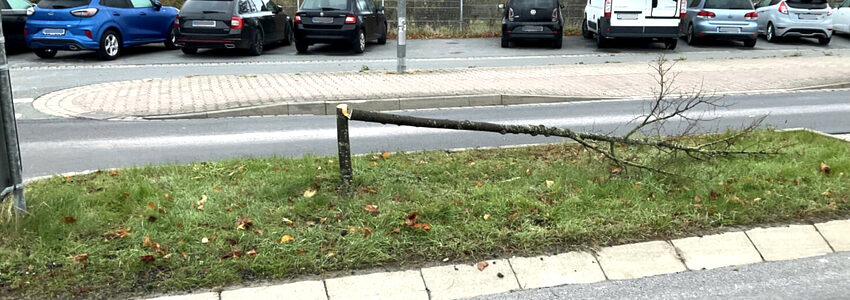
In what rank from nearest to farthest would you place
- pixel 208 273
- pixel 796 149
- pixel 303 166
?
pixel 208 273 → pixel 303 166 → pixel 796 149

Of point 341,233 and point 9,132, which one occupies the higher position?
point 9,132

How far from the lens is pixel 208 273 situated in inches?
152

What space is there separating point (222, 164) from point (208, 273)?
2.42 m

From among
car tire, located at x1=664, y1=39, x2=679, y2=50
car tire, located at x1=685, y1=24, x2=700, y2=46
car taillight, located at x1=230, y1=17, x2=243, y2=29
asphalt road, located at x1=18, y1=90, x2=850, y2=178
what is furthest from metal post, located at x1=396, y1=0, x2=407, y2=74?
car tire, located at x1=685, y1=24, x2=700, y2=46

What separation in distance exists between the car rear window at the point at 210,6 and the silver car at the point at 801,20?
1628 centimetres

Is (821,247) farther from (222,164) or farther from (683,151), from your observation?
(222,164)

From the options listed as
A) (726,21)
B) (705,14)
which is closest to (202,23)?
(705,14)

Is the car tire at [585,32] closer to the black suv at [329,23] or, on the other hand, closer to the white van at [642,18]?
the white van at [642,18]

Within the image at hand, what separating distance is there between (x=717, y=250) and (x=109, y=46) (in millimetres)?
15460

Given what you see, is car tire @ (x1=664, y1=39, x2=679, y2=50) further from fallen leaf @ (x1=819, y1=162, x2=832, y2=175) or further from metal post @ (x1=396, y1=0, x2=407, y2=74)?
fallen leaf @ (x1=819, y1=162, x2=832, y2=175)

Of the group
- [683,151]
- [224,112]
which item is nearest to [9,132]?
[683,151]

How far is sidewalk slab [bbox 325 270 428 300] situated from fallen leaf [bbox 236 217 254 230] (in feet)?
2.77

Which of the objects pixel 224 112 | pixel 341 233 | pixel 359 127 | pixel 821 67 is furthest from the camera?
pixel 821 67

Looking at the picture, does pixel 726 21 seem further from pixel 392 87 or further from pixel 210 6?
pixel 210 6
